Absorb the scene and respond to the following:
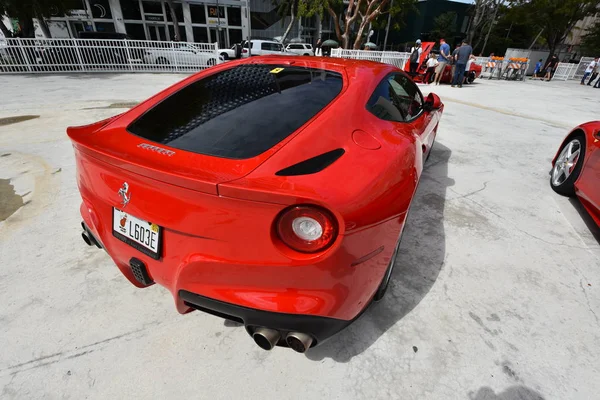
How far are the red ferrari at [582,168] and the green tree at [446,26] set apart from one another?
43.3m

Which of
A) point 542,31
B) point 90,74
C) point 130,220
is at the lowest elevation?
point 90,74

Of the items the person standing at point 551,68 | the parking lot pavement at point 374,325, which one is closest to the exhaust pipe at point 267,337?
the parking lot pavement at point 374,325

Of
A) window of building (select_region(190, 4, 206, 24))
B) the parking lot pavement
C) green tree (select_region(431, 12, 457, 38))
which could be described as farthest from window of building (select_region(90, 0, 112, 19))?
green tree (select_region(431, 12, 457, 38))

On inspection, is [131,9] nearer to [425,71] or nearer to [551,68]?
[425,71]

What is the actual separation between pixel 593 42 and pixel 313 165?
45.1m

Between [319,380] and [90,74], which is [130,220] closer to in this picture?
[319,380]

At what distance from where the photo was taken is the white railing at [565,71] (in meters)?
19.7

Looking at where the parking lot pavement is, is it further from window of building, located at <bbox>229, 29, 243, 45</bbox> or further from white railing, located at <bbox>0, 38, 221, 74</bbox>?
window of building, located at <bbox>229, 29, 243, 45</bbox>

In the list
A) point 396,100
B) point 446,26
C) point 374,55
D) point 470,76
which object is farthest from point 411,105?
point 446,26

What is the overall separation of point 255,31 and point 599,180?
37025 mm

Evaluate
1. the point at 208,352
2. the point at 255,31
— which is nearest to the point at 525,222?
the point at 208,352

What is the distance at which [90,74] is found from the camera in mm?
12312

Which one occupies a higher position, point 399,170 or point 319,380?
point 399,170

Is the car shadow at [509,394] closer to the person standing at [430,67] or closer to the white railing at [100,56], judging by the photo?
the person standing at [430,67]
